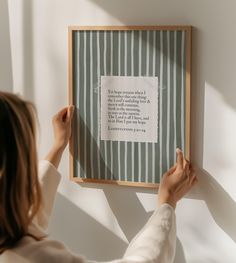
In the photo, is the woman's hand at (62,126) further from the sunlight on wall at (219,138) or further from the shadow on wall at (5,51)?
the sunlight on wall at (219,138)

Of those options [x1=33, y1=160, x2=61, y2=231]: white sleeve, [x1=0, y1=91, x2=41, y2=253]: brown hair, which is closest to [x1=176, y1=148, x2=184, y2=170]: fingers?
[x1=33, y1=160, x2=61, y2=231]: white sleeve

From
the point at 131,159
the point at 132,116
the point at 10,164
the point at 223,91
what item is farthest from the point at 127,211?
the point at 10,164

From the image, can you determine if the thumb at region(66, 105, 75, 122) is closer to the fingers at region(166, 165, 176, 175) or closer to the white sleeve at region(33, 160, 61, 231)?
the white sleeve at region(33, 160, 61, 231)

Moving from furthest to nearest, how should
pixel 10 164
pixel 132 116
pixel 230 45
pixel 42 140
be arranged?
1. pixel 42 140
2. pixel 132 116
3. pixel 230 45
4. pixel 10 164

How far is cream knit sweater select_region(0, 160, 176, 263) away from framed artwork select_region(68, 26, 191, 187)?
103mm

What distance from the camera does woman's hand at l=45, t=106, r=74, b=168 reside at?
6.04 ft

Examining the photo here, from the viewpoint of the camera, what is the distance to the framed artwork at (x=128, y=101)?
Answer: 170 centimetres

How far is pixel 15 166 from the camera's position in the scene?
1.33 m

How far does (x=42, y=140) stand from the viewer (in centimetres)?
193

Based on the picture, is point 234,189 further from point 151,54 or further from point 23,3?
point 23,3

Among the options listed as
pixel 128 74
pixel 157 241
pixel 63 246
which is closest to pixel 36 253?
pixel 63 246

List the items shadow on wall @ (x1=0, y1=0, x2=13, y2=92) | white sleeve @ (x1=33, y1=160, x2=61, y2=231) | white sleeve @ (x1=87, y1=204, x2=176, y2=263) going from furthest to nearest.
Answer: shadow on wall @ (x1=0, y1=0, x2=13, y2=92) → white sleeve @ (x1=33, y1=160, x2=61, y2=231) → white sleeve @ (x1=87, y1=204, x2=176, y2=263)

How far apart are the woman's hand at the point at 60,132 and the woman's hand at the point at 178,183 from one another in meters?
0.32

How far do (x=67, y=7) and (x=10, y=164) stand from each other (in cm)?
64
